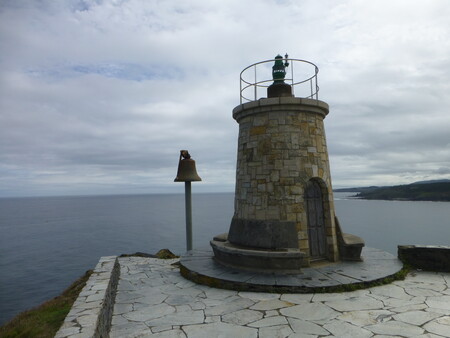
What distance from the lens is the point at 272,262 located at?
754 cm

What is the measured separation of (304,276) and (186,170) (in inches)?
231

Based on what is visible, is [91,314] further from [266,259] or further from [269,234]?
[269,234]

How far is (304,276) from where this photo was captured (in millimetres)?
7320

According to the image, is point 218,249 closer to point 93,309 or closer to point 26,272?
point 93,309

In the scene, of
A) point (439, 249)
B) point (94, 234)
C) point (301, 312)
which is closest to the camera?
point (301, 312)

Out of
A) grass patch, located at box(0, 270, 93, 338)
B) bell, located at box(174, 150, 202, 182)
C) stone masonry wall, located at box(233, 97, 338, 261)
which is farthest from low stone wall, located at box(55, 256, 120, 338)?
bell, located at box(174, 150, 202, 182)

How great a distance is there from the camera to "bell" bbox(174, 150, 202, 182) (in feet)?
37.1

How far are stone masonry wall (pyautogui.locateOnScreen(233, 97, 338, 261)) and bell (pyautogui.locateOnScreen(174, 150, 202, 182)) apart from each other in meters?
2.75

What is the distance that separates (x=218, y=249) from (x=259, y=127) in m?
3.63

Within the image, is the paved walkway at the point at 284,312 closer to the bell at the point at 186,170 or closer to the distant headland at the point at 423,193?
the bell at the point at 186,170

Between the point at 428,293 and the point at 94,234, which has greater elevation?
the point at 428,293

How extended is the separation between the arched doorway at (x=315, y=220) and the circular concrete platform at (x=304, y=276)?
541 millimetres

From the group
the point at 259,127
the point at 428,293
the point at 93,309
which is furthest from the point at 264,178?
the point at 93,309

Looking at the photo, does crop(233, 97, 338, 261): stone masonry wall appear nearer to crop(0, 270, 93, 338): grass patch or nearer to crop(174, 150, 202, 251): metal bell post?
crop(174, 150, 202, 251): metal bell post
